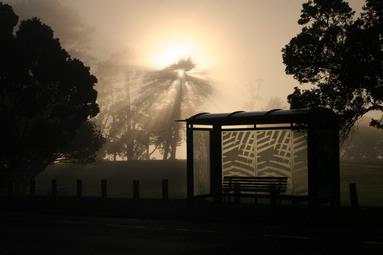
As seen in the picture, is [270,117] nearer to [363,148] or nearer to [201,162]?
[201,162]

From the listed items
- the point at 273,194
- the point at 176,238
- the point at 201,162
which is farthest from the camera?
the point at 201,162

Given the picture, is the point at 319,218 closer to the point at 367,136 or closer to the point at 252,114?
the point at 252,114

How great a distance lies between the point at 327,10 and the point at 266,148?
536 centimetres

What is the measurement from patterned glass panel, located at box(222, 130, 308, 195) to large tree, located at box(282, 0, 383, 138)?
1.43m

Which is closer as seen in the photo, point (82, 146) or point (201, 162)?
point (201, 162)

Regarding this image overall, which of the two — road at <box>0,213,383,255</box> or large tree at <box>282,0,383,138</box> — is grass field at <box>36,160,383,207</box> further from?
road at <box>0,213,383,255</box>

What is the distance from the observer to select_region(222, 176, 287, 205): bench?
1897 cm

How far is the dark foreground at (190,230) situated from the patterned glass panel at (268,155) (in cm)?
153

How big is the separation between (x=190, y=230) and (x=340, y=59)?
9423 millimetres

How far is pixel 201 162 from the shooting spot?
20.4 m

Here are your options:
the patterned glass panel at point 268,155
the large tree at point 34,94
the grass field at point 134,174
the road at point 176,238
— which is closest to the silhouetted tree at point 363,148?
the grass field at point 134,174

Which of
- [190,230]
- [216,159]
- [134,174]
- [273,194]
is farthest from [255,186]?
[134,174]

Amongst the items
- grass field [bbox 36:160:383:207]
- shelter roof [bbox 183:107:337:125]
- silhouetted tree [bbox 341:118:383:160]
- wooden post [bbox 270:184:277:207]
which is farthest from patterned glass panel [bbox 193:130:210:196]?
silhouetted tree [bbox 341:118:383:160]

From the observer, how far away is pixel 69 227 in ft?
47.9
